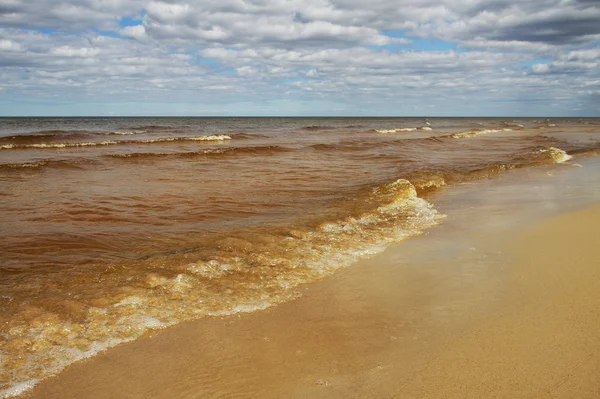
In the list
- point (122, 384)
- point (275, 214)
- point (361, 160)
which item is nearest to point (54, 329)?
point (122, 384)

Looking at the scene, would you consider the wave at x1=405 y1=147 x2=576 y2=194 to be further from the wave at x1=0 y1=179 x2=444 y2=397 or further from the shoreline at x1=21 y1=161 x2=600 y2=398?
the shoreline at x1=21 y1=161 x2=600 y2=398

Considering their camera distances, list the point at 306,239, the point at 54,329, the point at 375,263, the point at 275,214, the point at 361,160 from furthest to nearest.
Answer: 1. the point at 361,160
2. the point at 275,214
3. the point at 306,239
4. the point at 375,263
5. the point at 54,329

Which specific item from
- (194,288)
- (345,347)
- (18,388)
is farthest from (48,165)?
(345,347)

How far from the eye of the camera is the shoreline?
289 cm

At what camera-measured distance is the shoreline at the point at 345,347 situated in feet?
9.48

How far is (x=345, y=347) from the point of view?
3.36 metres

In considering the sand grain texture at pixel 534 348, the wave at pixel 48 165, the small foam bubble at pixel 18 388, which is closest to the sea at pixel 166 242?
the small foam bubble at pixel 18 388

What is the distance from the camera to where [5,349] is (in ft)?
11.0

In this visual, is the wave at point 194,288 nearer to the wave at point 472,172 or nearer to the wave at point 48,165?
the wave at point 472,172

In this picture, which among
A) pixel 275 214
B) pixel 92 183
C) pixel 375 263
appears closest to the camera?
pixel 375 263

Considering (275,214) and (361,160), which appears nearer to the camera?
(275,214)

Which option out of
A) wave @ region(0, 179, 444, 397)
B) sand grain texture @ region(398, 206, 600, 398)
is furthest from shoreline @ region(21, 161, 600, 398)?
wave @ region(0, 179, 444, 397)

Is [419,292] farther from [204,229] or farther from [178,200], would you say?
[178,200]

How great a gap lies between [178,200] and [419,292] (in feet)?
19.7
